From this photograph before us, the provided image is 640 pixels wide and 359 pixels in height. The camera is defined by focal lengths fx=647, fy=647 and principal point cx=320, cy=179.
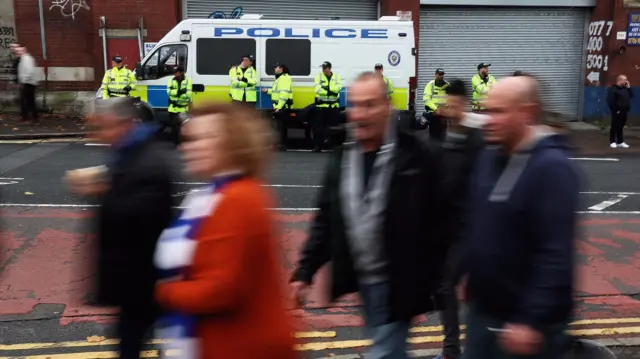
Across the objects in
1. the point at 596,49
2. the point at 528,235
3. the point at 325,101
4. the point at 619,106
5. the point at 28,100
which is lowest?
the point at 619,106

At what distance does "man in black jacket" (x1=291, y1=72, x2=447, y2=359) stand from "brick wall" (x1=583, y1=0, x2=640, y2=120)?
19.7 m

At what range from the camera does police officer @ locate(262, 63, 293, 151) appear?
1395 cm

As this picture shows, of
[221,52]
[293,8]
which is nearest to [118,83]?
[221,52]

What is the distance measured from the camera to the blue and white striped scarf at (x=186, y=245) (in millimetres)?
2205

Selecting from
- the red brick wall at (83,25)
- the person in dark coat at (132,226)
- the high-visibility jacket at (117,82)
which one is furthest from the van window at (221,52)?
the person in dark coat at (132,226)

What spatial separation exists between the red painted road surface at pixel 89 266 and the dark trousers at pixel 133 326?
0.86m

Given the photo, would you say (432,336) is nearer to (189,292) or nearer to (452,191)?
(452,191)

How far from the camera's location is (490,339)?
110 inches

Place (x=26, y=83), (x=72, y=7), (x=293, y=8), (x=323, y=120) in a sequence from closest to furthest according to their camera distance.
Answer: (x=323, y=120) → (x=26, y=83) → (x=72, y=7) → (x=293, y=8)

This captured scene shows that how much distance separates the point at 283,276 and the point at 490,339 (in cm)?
337

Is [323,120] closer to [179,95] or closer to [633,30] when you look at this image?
[179,95]

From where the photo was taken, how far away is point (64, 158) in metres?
12.5

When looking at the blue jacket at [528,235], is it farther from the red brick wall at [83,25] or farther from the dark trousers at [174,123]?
the red brick wall at [83,25]

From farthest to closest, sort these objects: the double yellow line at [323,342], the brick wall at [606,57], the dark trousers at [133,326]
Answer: the brick wall at [606,57] → the double yellow line at [323,342] → the dark trousers at [133,326]
